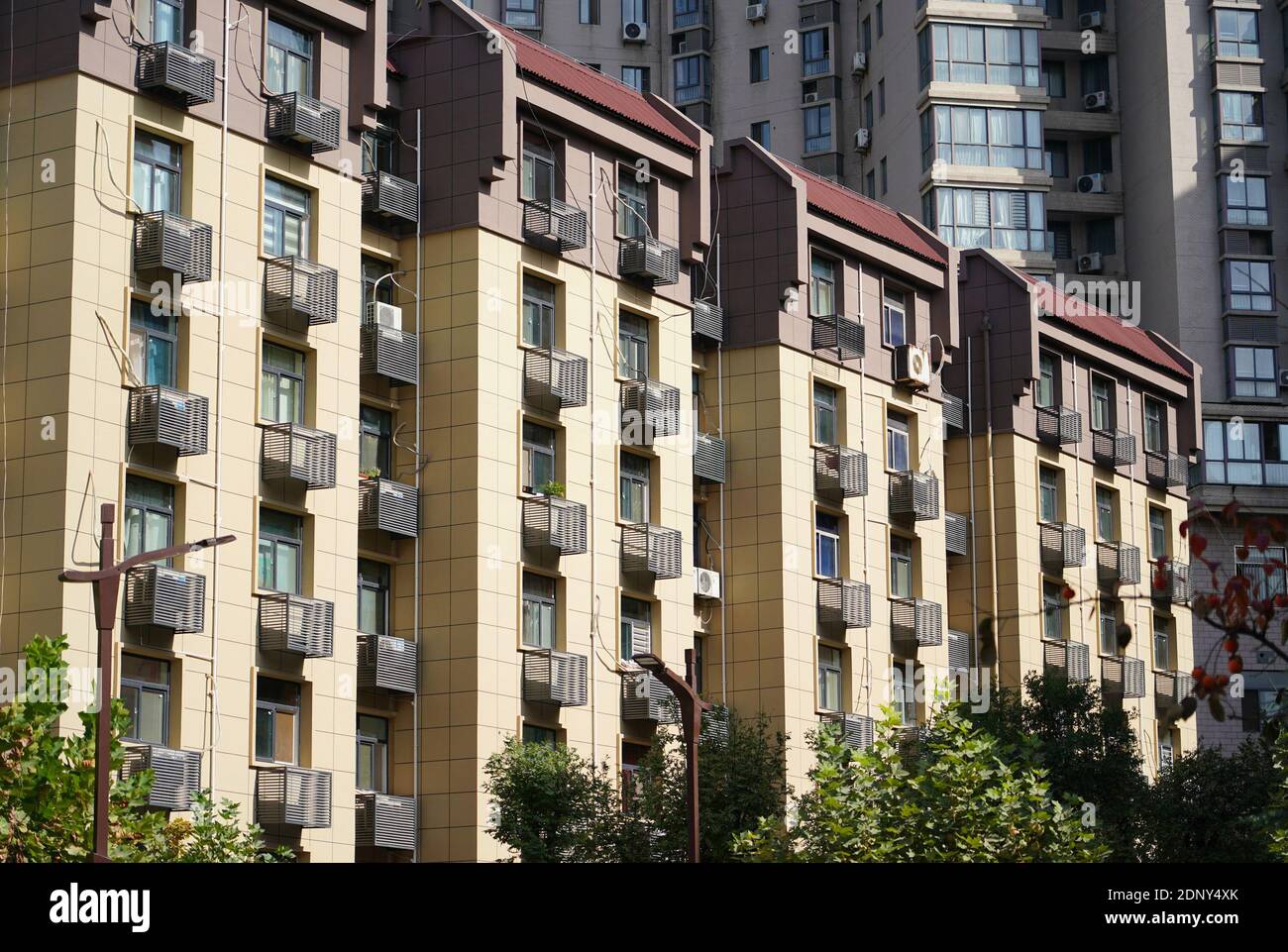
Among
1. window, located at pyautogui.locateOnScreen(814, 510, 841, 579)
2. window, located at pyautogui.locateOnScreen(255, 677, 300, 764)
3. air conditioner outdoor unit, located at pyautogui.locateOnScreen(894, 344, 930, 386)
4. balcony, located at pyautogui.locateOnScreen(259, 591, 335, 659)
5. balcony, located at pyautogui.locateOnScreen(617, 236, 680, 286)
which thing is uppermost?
balcony, located at pyautogui.locateOnScreen(617, 236, 680, 286)

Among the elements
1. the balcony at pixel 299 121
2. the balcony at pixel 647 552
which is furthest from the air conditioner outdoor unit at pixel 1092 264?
the balcony at pixel 299 121

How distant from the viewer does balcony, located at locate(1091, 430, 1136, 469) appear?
7019cm

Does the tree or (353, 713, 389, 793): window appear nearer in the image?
the tree

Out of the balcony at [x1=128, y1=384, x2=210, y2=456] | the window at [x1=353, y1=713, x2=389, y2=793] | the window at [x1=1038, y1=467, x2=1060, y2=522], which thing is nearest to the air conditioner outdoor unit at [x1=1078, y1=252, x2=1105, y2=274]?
the window at [x1=1038, y1=467, x2=1060, y2=522]

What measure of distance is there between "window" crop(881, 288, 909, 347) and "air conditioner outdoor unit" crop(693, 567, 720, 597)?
34.7ft

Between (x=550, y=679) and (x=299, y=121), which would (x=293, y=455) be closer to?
(x=299, y=121)

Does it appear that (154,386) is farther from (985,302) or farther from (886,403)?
(985,302)

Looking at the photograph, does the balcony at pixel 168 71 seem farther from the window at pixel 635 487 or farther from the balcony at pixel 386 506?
the window at pixel 635 487

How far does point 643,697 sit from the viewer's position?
50.5m

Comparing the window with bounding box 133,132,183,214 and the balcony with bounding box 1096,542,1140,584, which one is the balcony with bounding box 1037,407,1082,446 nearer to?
the balcony with bounding box 1096,542,1140,584

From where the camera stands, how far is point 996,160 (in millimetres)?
82812

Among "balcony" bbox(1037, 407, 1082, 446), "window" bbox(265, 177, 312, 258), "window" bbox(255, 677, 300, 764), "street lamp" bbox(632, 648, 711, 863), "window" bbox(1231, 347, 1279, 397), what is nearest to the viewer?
"street lamp" bbox(632, 648, 711, 863)

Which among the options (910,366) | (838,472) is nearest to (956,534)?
(910,366)
